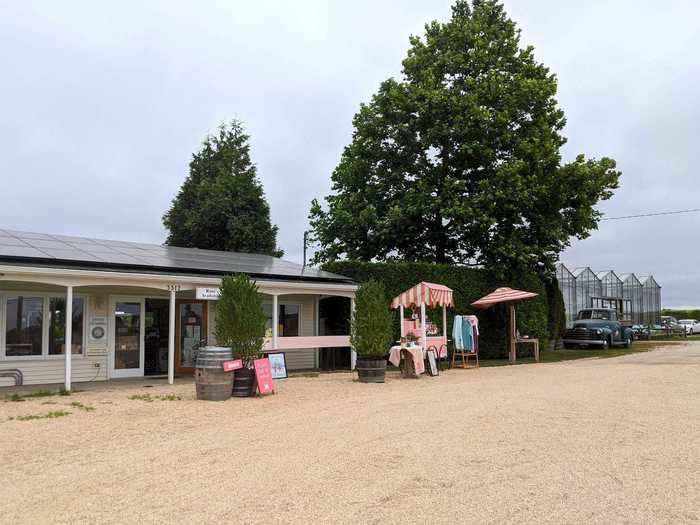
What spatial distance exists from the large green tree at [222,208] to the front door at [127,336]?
59.9 ft

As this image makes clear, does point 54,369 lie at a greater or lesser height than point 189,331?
lesser

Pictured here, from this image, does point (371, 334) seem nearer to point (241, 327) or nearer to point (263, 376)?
point (263, 376)

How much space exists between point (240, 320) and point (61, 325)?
16.4 feet

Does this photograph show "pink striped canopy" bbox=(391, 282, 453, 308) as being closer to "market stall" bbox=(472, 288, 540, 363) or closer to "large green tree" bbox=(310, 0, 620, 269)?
"market stall" bbox=(472, 288, 540, 363)

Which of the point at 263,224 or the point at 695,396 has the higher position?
the point at 263,224

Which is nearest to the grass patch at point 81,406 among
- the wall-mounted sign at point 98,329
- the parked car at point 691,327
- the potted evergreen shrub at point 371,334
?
the wall-mounted sign at point 98,329

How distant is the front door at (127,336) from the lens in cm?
1480

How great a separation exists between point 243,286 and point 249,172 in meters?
25.1

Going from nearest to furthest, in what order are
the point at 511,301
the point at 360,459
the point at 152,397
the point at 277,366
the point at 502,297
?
1. the point at 360,459
2. the point at 152,397
3. the point at 277,366
4. the point at 502,297
5. the point at 511,301

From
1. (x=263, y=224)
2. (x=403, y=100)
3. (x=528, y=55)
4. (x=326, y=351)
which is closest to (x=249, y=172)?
(x=263, y=224)

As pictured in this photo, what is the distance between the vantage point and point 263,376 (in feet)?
38.3

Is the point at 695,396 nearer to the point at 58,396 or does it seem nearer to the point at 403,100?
the point at 58,396

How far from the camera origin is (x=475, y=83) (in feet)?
73.3

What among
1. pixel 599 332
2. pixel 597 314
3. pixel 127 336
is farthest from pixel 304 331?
pixel 597 314
